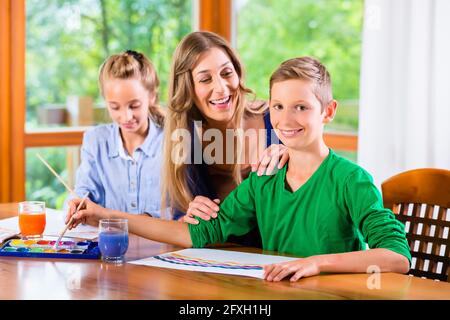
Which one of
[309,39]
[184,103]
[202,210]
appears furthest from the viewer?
[309,39]

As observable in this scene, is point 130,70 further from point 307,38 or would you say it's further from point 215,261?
point 307,38

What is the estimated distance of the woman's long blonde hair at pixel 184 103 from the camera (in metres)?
2.51

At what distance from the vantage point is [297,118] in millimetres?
1969

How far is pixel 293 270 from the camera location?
1.68 metres

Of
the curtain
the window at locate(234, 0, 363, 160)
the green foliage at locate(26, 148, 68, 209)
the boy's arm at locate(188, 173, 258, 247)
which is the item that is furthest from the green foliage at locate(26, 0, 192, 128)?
the boy's arm at locate(188, 173, 258, 247)

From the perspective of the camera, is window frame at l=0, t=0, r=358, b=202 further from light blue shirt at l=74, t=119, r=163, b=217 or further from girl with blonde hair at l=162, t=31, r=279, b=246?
girl with blonde hair at l=162, t=31, r=279, b=246

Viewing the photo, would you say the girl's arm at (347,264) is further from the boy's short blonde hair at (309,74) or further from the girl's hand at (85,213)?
the girl's hand at (85,213)

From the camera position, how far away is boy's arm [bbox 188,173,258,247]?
2.08m

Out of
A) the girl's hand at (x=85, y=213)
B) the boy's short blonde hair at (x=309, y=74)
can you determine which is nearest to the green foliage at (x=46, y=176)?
the girl's hand at (x=85, y=213)

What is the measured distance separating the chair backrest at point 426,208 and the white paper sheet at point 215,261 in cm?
44

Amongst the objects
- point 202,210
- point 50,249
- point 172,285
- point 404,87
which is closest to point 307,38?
point 404,87

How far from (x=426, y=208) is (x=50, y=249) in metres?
1.09

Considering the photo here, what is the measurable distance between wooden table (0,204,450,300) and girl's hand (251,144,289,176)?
0.47 m
